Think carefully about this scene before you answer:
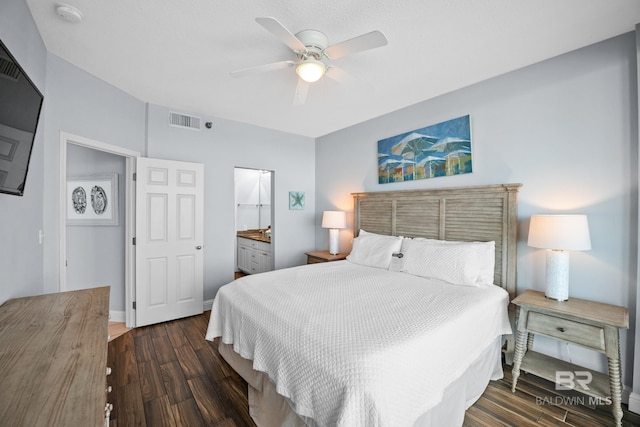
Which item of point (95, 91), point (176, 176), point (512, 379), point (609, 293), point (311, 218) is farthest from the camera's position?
point (311, 218)

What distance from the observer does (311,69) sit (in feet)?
6.49

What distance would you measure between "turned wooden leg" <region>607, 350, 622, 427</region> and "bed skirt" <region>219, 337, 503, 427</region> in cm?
65

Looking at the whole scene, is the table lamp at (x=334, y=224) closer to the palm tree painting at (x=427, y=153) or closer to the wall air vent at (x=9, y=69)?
the palm tree painting at (x=427, y=153)

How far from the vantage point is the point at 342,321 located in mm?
1626

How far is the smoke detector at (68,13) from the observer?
5.65 ft

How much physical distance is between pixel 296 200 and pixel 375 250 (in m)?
1.95

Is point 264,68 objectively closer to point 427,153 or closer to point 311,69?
point 311,69

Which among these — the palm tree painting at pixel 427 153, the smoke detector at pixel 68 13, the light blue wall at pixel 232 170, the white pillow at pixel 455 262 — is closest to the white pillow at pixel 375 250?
the white pillow at pixel 455 262

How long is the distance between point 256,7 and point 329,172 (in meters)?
3.02

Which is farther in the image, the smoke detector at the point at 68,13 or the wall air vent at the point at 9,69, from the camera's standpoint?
the smoke detector at the point at 68,13

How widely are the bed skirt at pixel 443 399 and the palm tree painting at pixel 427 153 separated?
5.89ft

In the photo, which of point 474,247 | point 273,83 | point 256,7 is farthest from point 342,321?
point 273,83

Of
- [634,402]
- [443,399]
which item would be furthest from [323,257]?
[634,402]

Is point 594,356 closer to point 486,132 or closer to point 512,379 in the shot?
point 512,379
